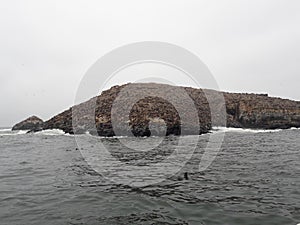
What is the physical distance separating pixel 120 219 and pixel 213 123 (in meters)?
36.6

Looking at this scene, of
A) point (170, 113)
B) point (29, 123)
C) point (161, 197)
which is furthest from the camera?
point (29, 123)

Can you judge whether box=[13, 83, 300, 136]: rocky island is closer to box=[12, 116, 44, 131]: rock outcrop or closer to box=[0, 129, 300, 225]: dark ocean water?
box=[12, 116, 44, 131]: rock outcrop

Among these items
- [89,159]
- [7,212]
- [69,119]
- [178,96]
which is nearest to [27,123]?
[69,119]

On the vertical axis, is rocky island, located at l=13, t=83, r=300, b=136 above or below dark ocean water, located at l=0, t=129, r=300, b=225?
above

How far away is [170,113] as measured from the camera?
35.1 meters

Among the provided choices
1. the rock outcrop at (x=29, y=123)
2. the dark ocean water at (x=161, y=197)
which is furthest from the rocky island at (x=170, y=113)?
the dark ocean water at (x=161, y=197)

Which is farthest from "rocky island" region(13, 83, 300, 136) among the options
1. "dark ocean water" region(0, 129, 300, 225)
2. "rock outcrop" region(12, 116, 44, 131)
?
"dark ocean water" region(0, 129, 300, 225)

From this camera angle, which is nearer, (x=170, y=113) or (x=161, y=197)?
(x=161, y=197)

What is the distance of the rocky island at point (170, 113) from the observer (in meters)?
33.7

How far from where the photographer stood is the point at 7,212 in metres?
7.96

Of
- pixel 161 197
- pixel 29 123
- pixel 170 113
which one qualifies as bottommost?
pixel 161 197

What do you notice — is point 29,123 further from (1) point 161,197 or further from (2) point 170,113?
(1) point 161,197

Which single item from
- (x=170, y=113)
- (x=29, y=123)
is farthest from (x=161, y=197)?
(x=29, y=123)

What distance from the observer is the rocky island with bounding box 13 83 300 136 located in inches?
1325
